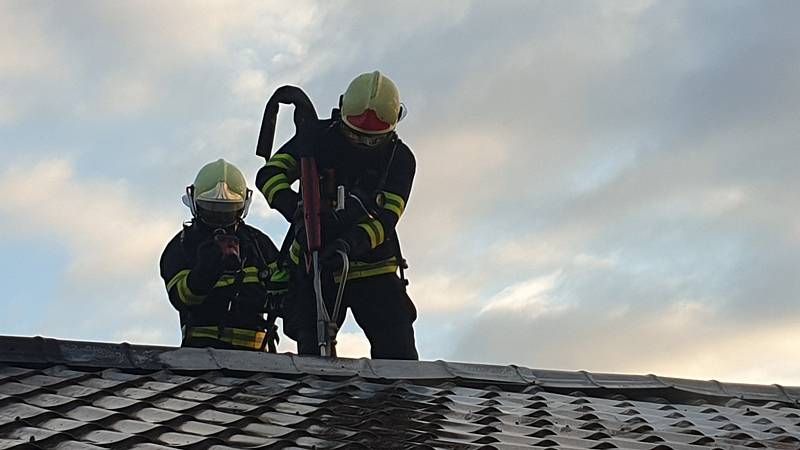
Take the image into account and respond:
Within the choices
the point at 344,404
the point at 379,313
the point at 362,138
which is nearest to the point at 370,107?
the point at 362,138

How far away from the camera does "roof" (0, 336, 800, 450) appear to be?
4.52 meters

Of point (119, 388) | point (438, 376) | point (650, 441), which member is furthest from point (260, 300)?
point (650, 441)

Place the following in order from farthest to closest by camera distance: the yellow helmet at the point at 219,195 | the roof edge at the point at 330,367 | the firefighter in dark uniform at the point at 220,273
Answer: the yellow helmet at the point at 219,195 < the firefighter in dark uniform at the point at 220,273 < the roof edge at the point at 330,367

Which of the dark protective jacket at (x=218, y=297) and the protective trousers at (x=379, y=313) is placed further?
the dark protective jacket at (x=218, y=297)

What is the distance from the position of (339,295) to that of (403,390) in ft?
5.93

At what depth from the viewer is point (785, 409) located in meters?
6.16

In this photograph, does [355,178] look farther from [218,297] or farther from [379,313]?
[218,297]

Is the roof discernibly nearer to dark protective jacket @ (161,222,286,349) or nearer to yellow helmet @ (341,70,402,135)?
yellow helmet @ (341,70,402,135)

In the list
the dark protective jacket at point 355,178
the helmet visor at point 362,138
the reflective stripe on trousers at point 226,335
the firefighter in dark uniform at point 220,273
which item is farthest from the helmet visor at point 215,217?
the helmet visor at point 362,138

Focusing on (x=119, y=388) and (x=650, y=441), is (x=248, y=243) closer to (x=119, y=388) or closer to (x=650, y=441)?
(x=119, y=388)

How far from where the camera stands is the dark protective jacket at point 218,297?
8.58 m

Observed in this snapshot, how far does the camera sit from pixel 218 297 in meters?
A: 8.66

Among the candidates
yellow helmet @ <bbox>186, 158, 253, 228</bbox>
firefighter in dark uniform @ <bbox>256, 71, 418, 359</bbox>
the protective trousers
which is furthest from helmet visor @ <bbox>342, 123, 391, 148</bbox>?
yellow helmet @ <bbox>186, 158, 253, 228</bbox>

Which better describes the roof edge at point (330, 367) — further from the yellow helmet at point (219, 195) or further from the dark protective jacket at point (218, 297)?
the yellow helmet at point (219, 195)
